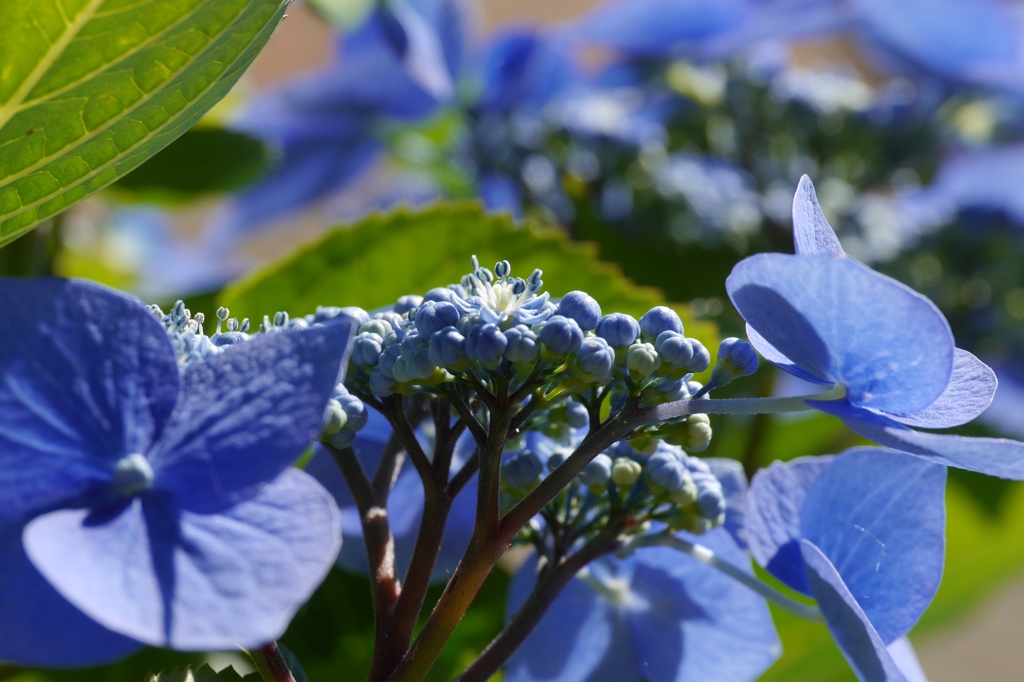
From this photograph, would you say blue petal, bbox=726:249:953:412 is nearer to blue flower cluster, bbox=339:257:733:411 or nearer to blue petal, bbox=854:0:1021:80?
blue flower cluster, bbox=339:257:733:411

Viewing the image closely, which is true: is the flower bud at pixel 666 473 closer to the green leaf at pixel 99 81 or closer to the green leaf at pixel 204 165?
the green leaf at pixel 99 81

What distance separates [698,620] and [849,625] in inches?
3.4

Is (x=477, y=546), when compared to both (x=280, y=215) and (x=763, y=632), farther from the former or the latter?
(x=280, y=215)

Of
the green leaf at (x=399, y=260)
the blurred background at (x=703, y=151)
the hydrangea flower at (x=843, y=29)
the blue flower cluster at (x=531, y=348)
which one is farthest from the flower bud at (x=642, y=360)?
the hydrangea flower at (x=843, y=29)

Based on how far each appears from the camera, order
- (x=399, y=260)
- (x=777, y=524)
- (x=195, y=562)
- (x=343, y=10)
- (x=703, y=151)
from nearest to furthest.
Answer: (x=195, y=562)
(x=777, y=524)
(x=399, y=260)
(x=343, y=10)
(x=703, y=151)

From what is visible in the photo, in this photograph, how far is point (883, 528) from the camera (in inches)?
12.0

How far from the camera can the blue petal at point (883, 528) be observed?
0.30 meters

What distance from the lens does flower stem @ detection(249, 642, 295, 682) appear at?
25 centimetres

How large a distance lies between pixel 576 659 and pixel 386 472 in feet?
0.32

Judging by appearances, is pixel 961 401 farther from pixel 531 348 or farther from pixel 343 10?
pixel 343 10

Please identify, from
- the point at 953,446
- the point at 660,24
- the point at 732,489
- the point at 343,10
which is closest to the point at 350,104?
the point at 343,10

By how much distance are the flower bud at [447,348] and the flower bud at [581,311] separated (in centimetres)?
3

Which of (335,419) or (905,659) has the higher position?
(335,419)

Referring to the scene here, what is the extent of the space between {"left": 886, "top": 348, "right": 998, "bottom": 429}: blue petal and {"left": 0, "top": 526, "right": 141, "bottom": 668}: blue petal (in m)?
0.17
